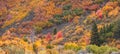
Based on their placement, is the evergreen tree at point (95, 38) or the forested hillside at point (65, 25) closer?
the evergreen tree at point (95, 38)

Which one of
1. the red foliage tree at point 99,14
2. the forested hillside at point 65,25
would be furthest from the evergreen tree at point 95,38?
the red foliage tree at point 99,14

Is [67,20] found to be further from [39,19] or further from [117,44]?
[117,44]

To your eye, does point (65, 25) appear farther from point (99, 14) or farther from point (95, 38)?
point (95, 38)

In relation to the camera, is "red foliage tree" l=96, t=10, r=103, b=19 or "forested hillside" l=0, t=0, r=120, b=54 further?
"red foliage tree" l=96, t=10, r=103, b=19

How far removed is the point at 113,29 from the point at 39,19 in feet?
232

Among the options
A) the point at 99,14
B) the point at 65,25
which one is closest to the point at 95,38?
the point at 99,14

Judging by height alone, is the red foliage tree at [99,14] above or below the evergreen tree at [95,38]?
below

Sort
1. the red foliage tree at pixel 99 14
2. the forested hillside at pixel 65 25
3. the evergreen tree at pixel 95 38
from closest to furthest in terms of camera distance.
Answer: the evergreen tree at pixel 95 38 → the forested hillside at pixel 65 25 → the red foliage tree at pixel 99 14

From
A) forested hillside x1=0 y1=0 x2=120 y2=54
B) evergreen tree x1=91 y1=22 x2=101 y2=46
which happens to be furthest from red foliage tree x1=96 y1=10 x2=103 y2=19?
evergreen tree x1=91 y1=22 x2=101 y2=46

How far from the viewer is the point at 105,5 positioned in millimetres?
159500

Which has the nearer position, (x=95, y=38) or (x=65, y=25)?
(x=95, y=38)

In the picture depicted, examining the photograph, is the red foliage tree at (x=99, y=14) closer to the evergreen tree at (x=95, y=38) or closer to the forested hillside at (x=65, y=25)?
the forested hillside at (x=65, y=25)

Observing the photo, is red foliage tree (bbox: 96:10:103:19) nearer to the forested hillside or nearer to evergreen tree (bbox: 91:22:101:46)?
the forested hillside

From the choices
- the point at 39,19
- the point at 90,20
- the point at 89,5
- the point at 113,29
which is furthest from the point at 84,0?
the point at 113,29
